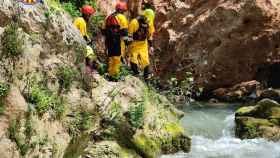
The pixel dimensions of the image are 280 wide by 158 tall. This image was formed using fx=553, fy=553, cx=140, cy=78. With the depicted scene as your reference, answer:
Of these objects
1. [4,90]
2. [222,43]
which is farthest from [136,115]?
[222,43]

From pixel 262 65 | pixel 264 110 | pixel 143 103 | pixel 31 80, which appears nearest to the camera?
pixel 31 80

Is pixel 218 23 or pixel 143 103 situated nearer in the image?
pixel 143 103

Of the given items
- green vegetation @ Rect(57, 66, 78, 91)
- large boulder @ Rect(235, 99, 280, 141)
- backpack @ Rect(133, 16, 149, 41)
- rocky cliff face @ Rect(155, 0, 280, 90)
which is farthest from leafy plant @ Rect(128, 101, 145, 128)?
rocky cliff face @ Rect(155, 0, 280, 90)

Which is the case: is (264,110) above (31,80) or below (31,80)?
below

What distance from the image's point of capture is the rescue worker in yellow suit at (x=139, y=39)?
10.7 metres

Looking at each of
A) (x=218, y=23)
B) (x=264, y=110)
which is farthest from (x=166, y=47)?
(x=264, y=110)

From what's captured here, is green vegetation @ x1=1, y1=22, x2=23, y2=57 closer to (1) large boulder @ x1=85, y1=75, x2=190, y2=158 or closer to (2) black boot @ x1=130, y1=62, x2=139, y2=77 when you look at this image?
(1) large boulder @ x1=85, y1=75, x2=190, y2=158

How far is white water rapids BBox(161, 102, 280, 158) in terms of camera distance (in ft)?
33.6

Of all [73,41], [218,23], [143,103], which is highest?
[218,23]

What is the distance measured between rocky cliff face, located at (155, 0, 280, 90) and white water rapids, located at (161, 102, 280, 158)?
2488 millimetres

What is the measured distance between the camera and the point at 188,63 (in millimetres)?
16062

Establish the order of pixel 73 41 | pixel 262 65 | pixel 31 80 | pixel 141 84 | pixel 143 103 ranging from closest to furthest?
pixel 31 80 < pixel 73 41 < pixel 143 103 < pixel 141 84 < pixel 262 65

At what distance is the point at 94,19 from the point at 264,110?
16.9ft

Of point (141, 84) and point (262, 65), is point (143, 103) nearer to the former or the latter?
point (141, 84)
